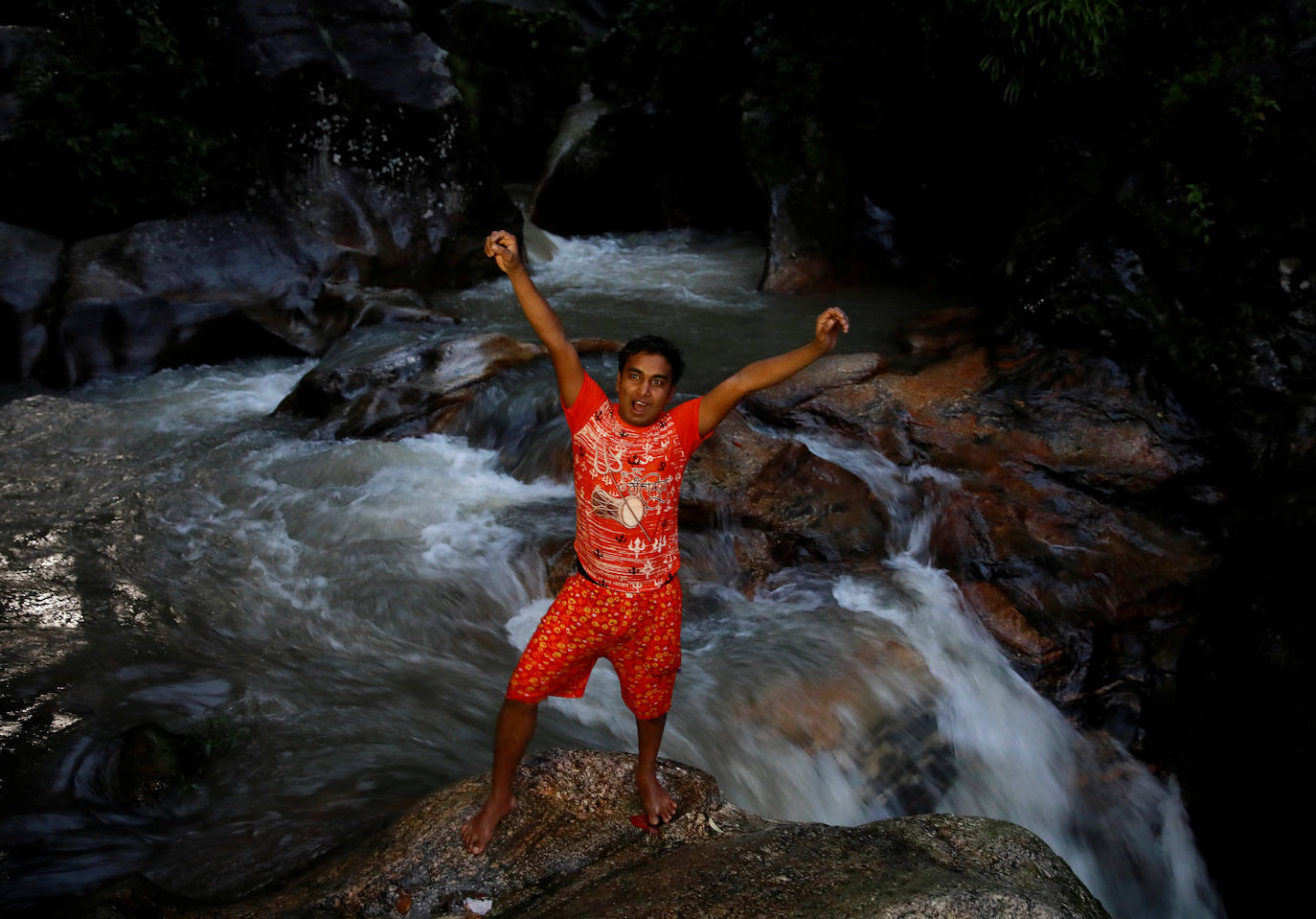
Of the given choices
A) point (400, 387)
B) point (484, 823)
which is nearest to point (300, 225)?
point (400, 387)

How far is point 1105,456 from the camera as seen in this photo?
6031 millimetres

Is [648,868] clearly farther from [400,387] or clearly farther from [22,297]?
[22,297]

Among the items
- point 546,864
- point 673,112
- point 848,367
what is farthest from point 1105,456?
point 673,112

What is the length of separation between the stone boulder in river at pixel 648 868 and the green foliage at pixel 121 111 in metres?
7.84

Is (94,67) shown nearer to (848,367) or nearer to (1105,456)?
(848,367)

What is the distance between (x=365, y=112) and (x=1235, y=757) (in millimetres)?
9076

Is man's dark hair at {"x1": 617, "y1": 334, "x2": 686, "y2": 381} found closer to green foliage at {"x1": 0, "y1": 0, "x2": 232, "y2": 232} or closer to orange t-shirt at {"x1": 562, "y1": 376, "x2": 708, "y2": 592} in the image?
orange t-shirt at {"x1": 562, "y1": 376, "x2": 708, "y2": 592}

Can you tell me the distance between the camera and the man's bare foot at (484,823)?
8.36ft

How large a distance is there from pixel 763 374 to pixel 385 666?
248cm

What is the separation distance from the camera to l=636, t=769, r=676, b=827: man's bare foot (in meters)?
2.72

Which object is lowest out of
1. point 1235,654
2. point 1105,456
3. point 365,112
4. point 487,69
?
point 1235,654

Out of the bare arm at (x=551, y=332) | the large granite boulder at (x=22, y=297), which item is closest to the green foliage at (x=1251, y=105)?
the bare arm at (x=551, y=332)

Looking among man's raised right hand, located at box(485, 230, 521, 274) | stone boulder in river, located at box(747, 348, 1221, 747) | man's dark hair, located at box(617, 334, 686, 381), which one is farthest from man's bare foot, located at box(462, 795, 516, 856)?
stone boulder in river, located at box(747, 348, 1221, 747)

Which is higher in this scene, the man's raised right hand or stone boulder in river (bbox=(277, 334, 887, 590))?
the man's raised right hand
